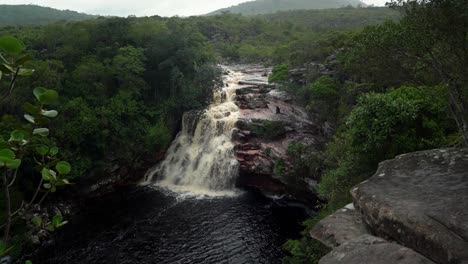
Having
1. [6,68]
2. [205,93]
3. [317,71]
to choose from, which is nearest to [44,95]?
[6,68]

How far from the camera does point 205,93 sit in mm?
34312

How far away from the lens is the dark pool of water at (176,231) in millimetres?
18812

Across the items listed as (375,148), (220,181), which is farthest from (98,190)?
(375,148)

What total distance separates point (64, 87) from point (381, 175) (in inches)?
1035

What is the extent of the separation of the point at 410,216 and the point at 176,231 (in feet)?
50.4

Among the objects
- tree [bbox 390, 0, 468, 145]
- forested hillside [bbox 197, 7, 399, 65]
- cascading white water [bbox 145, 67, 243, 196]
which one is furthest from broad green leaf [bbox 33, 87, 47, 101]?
forested hillside [bbox 197, 7, 399, 65]

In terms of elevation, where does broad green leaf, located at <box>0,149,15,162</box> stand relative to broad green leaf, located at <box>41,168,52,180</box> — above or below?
above

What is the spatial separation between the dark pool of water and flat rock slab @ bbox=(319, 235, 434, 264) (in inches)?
434

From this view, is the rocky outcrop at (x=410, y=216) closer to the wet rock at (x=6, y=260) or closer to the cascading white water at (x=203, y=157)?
the wet rock at (x=6, y=260)

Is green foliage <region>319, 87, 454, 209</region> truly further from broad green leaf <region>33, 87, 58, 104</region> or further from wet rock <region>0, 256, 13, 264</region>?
wet rock <region>0, 256, 13, 264</region>

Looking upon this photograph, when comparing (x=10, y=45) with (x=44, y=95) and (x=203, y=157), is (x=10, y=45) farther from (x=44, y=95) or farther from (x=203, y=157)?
(x=203, y=157)

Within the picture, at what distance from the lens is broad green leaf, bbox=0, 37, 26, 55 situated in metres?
2.32

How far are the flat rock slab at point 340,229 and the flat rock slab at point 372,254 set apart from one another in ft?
6.68

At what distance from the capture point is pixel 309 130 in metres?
28.1
